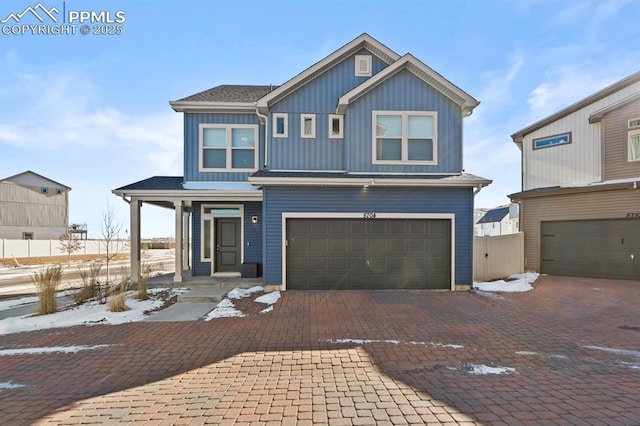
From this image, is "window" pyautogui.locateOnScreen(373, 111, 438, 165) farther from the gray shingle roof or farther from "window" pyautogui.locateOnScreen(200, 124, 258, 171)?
the gray shingle roof

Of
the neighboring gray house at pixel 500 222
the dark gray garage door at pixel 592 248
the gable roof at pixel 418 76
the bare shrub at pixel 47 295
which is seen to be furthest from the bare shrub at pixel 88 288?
the neighboring gray house at pixel 500 222

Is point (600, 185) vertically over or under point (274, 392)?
over

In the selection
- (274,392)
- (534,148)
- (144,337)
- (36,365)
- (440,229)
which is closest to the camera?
(274,392)

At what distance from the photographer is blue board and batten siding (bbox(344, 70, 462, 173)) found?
9.76 metres

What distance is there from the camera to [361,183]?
29.6ft

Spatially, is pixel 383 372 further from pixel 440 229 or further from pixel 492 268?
pixel 492 268

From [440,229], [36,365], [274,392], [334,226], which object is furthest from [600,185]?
[36,365]

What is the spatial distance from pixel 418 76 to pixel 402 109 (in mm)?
1216

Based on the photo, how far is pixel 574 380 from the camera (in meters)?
3.85

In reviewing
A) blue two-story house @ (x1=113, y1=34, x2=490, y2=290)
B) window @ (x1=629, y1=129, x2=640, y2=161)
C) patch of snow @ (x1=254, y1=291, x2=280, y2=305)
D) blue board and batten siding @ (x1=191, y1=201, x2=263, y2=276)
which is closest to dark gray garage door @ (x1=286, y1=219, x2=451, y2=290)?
blue two-story house @ (x1=113, y1=34, x2=490, y2=290)

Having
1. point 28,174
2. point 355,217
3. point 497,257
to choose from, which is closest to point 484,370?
point 355,217

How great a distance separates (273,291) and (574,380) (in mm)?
6996

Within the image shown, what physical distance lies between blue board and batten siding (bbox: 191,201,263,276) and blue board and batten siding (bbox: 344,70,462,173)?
4.33 m

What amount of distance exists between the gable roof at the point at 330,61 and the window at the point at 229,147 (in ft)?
6.36
